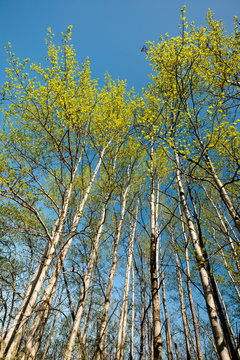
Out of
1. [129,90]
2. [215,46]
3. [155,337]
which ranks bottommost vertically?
[155,337]

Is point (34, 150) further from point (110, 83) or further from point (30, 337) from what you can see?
point (30, 337)

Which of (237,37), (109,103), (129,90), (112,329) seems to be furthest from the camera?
(112,329)

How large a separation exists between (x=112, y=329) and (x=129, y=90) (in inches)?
723

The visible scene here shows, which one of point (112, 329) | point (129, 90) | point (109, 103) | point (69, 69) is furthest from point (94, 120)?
point (112, 329)

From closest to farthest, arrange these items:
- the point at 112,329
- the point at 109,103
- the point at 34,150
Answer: the point at 34,150 → the point at 109,103 → the point at 112,329

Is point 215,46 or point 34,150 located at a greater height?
point 215,46

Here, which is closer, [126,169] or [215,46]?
[215,46]

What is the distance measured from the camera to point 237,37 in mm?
5098

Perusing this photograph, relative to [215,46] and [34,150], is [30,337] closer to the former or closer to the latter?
[34,150]

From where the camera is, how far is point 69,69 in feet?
15.7

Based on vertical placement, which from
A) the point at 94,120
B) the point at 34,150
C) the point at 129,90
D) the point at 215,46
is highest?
the point at 129,90

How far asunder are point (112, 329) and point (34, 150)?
55.8 feet

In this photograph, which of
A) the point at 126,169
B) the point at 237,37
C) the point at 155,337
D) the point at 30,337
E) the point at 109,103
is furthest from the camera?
the point at 126,169

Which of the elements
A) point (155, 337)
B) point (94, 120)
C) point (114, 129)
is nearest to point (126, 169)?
point (114, 129)
